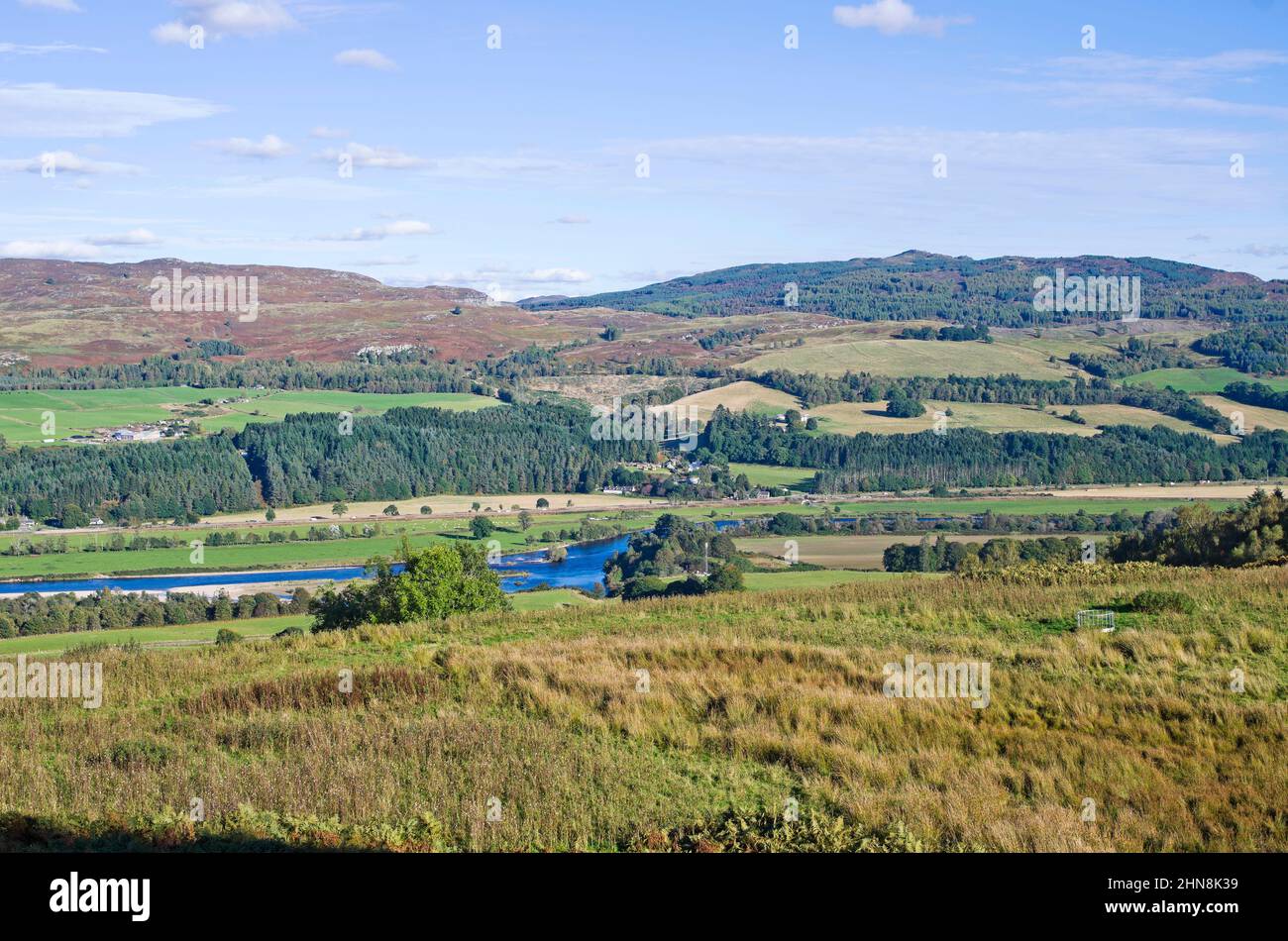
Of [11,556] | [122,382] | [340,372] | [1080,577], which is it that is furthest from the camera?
[340,372]

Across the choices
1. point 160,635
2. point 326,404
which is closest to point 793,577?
point 160,635

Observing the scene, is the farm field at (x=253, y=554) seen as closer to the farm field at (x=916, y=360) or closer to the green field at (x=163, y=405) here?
the green field at (x=163, y=405)

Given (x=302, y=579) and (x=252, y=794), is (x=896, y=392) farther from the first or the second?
(x=252, y=794)

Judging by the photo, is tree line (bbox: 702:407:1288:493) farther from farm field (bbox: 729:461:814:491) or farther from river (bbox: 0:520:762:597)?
river (bbox: 0:520:762:597)
